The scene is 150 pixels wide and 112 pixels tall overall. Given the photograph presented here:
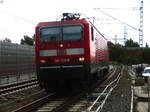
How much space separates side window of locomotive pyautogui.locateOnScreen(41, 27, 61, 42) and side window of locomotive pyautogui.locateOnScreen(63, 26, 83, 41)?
0.95ft

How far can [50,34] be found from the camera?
1711 centimetres

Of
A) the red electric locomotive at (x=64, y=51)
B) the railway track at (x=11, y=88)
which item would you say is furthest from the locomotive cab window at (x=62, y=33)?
the railway track at (x=11, y=88)

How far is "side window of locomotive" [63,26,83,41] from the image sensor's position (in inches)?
659

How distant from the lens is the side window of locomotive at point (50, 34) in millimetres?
16969

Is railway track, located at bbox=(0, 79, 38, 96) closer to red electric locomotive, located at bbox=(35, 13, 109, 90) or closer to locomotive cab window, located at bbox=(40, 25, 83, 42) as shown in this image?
red electric locomotive, located at bbox=(35, 13, 109, 90)

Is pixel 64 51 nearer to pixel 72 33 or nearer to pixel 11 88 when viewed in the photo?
pixel 72 33

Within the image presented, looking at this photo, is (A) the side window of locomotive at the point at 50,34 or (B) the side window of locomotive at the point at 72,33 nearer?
(B) the side window of locomotive at the point at 72,33

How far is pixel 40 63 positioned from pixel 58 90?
247cm

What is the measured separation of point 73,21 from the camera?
55.6ft

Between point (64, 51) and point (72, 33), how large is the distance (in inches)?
34.7

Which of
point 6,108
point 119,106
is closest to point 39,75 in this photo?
point 6,108

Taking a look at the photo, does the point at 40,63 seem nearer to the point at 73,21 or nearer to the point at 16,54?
the point at 73,21

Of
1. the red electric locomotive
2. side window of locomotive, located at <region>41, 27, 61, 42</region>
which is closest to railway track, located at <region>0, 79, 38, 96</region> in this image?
Answer: the red electric locomotive

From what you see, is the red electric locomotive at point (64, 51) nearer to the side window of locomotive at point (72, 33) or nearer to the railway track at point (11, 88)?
the side window of locomotive at point (72, 33)
